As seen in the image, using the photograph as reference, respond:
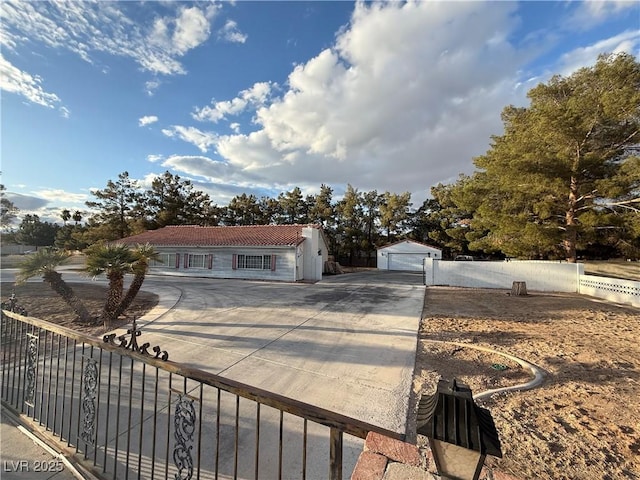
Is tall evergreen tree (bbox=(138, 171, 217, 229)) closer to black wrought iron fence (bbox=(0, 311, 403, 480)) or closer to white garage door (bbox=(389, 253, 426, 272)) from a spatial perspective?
white garage door (bbox=(389, 253, 426, 272))

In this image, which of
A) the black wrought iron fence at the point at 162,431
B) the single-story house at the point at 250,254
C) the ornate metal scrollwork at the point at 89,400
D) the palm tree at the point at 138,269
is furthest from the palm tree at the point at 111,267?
the single-story house at the point at 250,254

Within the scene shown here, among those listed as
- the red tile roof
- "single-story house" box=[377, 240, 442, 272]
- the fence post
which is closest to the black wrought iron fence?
the fence post

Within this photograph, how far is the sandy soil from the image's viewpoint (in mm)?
2703

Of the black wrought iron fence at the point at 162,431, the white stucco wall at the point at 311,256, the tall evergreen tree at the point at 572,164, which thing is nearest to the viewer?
the black wrought iron fence at the point at 162,431

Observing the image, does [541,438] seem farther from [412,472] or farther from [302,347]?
[302,347]

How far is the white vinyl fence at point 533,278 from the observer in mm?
11205

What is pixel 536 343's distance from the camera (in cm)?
598

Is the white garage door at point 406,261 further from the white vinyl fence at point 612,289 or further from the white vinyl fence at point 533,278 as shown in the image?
the white vinyl fence at point 612,289

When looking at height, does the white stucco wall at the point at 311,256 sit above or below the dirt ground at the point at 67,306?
above

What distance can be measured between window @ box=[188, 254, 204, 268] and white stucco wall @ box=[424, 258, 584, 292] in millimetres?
15861

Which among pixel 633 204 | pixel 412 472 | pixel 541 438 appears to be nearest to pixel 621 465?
pixel 541 438

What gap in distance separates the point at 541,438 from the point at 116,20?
1126cm

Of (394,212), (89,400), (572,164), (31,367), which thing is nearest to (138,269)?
(31,367)

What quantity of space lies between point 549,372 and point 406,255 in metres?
26.8
